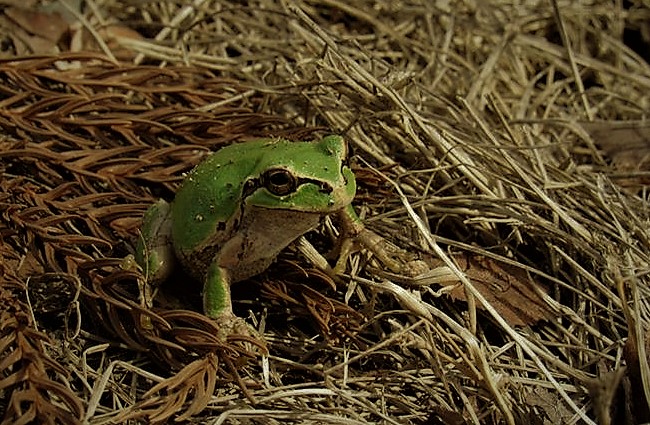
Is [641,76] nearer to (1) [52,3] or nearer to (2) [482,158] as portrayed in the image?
(2) [482,158]

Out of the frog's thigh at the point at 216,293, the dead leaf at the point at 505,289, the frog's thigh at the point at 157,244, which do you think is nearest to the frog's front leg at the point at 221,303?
the frog's thigh at the point at 216,293

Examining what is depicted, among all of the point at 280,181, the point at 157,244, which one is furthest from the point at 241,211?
the point at 157,244

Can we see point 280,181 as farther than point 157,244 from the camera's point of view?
No

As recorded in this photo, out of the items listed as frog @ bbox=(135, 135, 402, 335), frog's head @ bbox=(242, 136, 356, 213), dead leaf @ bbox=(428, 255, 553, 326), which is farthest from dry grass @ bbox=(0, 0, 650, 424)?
frog's head @ bbox=(242, 136, 356, 213)

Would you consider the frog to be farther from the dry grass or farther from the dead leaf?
the dead leaf

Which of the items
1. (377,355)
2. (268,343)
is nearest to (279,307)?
(268,343)

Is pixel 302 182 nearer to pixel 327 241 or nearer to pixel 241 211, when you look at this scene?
pixel 241 211

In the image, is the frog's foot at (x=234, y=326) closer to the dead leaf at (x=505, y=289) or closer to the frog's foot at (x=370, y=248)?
the frog's foot at (x=370, y=248)
